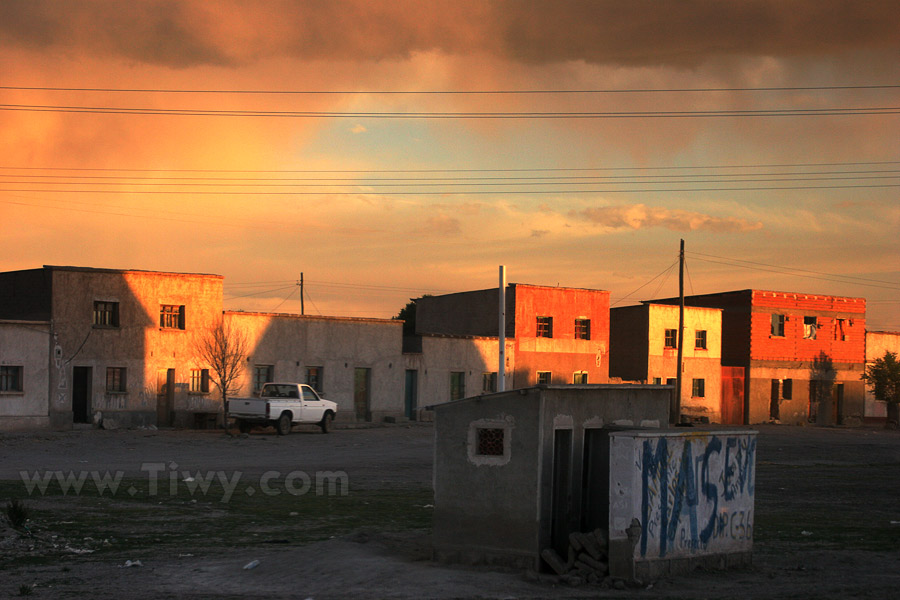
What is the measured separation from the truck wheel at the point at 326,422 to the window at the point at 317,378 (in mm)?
5142

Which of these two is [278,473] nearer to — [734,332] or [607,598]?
[607,598]

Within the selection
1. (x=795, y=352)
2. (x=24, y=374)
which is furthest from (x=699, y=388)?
(x=24, y=374)

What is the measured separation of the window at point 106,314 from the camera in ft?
128

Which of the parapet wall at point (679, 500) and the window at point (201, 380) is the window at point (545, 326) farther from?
the parapet wall at point (679, 500)

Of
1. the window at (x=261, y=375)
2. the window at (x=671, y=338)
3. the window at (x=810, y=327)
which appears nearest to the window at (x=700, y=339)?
the window at (x=671, y=338)

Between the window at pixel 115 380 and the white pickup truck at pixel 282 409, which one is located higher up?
the window at pixel 115 380

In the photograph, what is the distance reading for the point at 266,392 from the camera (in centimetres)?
3778

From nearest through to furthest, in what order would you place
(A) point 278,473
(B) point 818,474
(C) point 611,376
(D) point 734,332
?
(A) point 278,473 → (B) point 818,474 → (C) point 611,376 → (D) point 734,332

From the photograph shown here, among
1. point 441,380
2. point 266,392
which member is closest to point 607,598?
point 266,392

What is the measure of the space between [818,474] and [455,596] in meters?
18.5

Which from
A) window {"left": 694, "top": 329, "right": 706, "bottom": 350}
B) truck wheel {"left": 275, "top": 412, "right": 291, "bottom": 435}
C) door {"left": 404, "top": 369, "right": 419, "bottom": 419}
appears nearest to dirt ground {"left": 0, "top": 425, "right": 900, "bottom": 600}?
truck wheel {"left": 275, "top": 412, "right": 291, "bottom": 435}

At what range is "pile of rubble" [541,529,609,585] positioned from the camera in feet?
35.7

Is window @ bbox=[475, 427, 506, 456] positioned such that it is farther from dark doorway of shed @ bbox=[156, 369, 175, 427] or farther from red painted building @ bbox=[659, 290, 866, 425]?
red painted building @ bbox=[659, 290, 866, 425]

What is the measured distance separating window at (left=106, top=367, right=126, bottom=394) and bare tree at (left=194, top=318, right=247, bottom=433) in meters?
3.15
